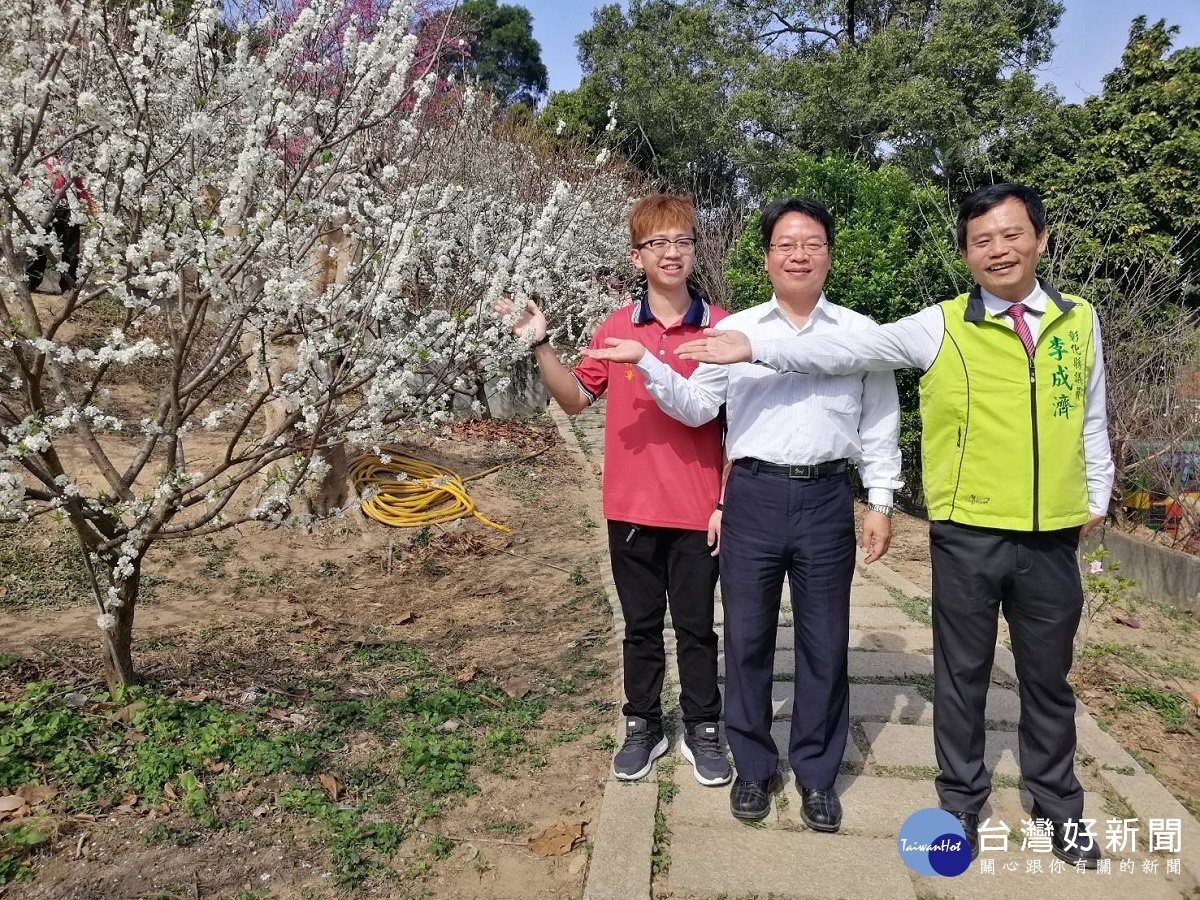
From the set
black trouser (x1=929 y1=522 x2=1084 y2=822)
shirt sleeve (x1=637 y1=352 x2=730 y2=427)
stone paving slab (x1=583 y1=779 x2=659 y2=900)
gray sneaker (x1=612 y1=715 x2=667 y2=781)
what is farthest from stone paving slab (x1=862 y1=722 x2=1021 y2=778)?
shirt sleeve (x1=637 y1=352 x2=730 y2=427)

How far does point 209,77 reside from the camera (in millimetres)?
3344

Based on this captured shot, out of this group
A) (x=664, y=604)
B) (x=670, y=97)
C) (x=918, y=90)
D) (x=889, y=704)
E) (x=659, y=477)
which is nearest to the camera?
(x=659, y=477)

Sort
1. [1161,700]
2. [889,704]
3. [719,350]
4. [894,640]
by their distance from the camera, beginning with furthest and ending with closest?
[894,640], [1161,700], [889,704], [719,350]

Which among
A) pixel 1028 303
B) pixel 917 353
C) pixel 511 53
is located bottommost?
pixel 917 353

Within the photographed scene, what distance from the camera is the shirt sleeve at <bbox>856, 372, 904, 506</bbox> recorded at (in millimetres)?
2416

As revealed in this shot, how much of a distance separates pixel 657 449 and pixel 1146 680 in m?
2.85

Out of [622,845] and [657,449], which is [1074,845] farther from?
[657,449]

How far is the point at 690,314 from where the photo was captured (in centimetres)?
261

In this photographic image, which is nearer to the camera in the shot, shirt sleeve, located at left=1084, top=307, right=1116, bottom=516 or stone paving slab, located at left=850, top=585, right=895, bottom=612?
shirt sleeve, located at left=1084, top=307, right=1116, bottom=516

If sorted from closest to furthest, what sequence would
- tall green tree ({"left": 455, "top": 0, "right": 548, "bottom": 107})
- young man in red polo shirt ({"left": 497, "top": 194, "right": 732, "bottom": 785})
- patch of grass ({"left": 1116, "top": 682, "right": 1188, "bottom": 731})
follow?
young man in red polo shirt ({"left": 497, "top": 194, "right": 732, "bottom": 785}), patch of grass ({"left": 1116, "top": 682, "right": 1188, "bottom": 731}), tall green tree ({"left": 455, "top": 0, "right": 548, "bottom": 107})

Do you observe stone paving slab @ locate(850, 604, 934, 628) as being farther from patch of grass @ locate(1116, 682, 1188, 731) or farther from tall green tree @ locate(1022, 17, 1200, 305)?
tall green tree @ locate(1022, 17, 1200, 305)

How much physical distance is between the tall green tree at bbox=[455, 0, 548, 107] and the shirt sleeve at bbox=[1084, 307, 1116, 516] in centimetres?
2690

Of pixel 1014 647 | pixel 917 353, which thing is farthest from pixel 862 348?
pixel 1014 647

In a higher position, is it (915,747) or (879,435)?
(879,435)
